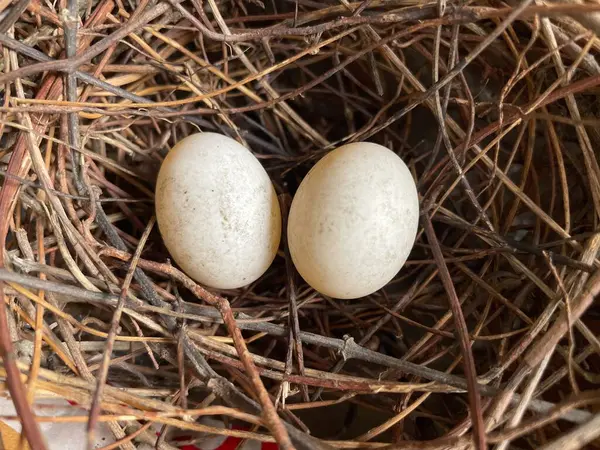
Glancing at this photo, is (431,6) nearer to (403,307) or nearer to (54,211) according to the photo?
(403,307)

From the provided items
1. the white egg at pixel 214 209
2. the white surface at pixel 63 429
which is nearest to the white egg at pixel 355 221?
the white egg at pixel 214 209

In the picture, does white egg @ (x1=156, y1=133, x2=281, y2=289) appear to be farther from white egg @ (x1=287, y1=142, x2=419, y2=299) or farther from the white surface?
the white surface

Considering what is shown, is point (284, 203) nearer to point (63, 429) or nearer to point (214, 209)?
point (214, 209)

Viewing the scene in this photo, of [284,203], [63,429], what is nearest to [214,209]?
[284,203]

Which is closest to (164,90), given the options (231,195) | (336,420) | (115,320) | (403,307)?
(231,195)

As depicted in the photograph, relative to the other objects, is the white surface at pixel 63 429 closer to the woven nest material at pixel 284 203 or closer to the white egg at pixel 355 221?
the woven nest material at pixel 284 203
